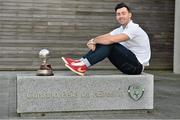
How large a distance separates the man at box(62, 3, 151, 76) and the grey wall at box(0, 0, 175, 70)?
6.84 m

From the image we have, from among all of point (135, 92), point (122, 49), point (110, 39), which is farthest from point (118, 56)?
point (135, 92)

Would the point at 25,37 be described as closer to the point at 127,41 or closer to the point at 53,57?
the point at 53,57

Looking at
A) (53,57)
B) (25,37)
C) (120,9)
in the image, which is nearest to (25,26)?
(25,37)

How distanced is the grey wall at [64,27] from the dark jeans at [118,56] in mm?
6878

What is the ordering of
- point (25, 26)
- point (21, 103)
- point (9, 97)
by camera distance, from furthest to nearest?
1. point (25, 26)
2. point (9, 97)
3. point (21, 103)

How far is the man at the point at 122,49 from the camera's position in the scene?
6.27 m

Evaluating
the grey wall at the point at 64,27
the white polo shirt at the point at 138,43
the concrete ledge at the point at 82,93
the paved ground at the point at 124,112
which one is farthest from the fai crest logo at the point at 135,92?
the grey wall at the point at 64,27

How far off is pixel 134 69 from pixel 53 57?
23.1ft

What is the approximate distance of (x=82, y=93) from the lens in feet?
20.7

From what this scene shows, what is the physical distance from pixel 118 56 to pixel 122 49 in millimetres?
119

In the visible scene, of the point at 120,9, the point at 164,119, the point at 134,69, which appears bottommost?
the point at 164,119

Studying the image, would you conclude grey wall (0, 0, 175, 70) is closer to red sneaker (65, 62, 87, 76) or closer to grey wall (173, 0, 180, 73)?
grey wall (173, 0, 180, 73)

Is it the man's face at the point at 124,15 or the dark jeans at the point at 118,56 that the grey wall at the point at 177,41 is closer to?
the dark jeans at the point at 118,56

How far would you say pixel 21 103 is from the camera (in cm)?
616
